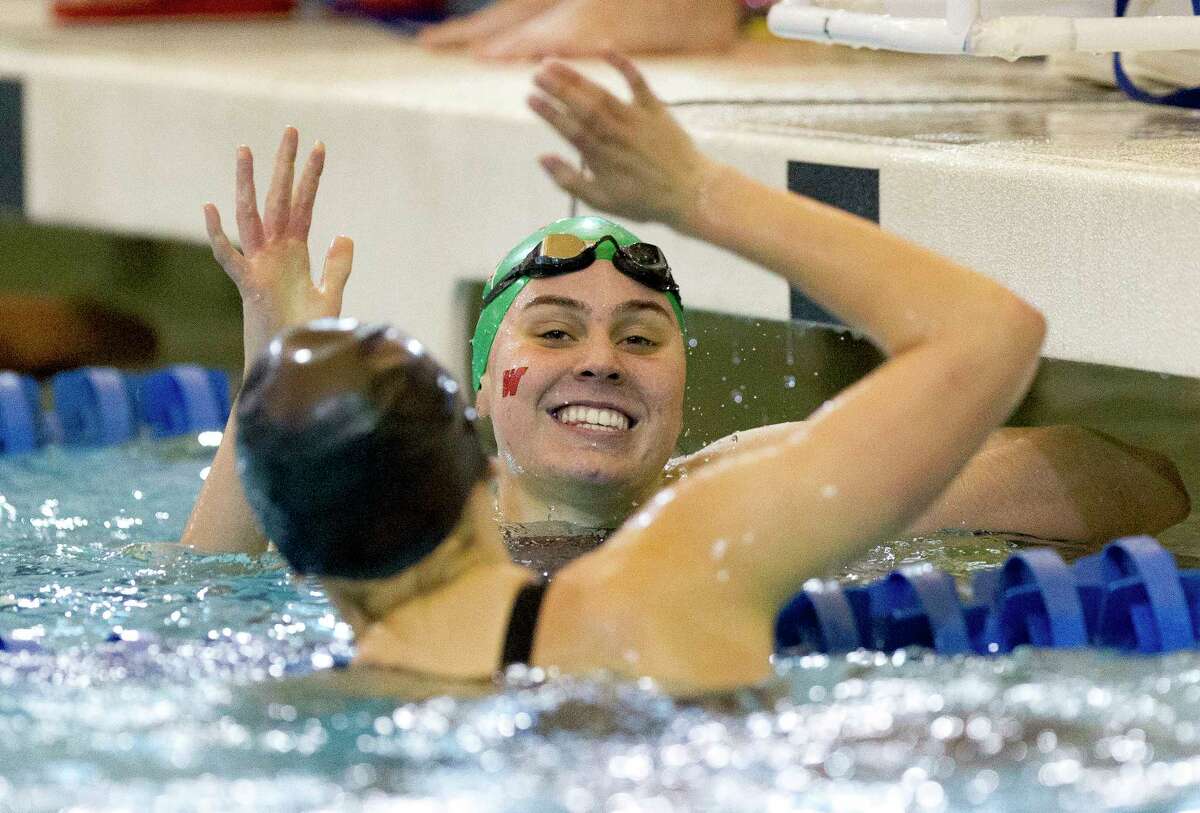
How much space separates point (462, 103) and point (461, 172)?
18 centimetres

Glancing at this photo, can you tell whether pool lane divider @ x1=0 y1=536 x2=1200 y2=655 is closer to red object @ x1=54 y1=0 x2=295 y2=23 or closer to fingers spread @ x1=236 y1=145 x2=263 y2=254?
fingers spread @ x1=236 y1=145 x2=263 y2=254

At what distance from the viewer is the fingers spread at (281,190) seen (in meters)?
2.44

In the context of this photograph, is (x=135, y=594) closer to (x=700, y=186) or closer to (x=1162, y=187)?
(x=700, y=186)

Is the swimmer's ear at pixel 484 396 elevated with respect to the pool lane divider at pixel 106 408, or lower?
elevated

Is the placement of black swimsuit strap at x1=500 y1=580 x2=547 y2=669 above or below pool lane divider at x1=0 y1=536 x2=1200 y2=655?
above

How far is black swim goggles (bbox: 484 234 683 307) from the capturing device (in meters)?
2.73

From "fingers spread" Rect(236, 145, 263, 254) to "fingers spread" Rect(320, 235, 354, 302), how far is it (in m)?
0.10

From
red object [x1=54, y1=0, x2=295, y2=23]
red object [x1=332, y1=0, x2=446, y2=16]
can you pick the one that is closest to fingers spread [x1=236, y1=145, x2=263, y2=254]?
red object [x1=54, y1=0, x2=295, y2=23]

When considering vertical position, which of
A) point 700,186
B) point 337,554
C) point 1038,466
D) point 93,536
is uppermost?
point 700,186

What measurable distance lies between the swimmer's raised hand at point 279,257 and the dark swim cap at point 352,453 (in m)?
0.70

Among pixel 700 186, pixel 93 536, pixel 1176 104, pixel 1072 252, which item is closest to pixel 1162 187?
pixel 1072 252

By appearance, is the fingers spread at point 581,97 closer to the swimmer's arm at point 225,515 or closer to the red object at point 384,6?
the swimmer's arm at point 225,515

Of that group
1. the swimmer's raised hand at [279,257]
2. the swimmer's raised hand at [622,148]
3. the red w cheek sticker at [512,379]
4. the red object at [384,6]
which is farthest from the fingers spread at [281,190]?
the red object at [384,6]

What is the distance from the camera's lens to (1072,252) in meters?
2.88
